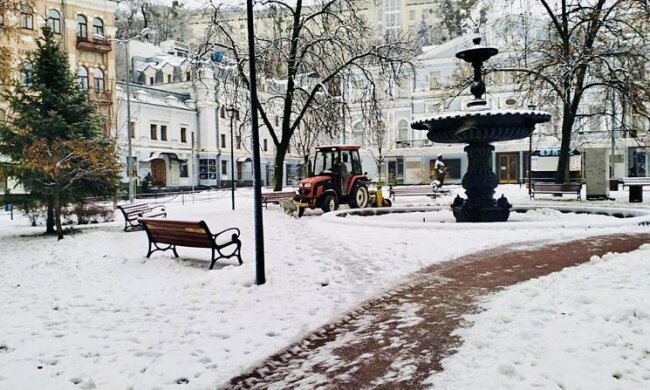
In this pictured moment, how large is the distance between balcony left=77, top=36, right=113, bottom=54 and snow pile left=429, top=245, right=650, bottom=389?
40430 mm

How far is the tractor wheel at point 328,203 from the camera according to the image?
19.5 metres

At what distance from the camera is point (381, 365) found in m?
4.62

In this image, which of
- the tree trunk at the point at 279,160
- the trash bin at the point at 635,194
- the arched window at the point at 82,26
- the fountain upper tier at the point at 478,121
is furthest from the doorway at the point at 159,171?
the fountain upper tier at the point at 478,121

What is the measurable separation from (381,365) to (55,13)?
140ft

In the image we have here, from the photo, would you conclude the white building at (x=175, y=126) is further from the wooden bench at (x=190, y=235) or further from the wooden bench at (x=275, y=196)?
the wooden bench at (x=190, y=235)

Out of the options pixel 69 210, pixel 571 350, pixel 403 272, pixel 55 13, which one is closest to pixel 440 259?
pixel 403 272

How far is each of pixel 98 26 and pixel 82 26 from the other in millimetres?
1316

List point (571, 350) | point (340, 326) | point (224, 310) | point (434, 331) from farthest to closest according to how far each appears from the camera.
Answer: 1. point (224, 310)
2. point (340, 326)
3. point (434, 331)
4. point (571, 350)

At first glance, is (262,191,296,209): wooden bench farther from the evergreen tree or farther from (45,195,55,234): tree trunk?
(45,195,55,234): tree trunk

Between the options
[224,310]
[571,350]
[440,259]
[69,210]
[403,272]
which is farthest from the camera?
[69,210]

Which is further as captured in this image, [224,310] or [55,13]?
[55,13]

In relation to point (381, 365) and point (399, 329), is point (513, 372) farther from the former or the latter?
point (399, 329)

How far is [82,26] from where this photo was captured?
40875 mm

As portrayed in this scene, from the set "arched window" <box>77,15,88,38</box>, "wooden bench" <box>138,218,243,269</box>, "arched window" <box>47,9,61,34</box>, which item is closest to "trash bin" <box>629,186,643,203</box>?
"wooden bench" <box>138,218,243,269</box>
